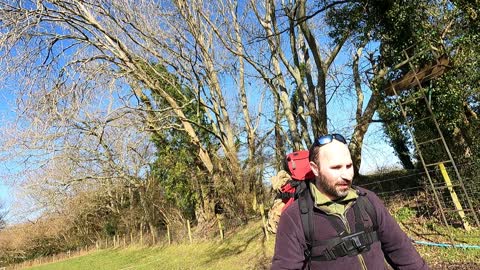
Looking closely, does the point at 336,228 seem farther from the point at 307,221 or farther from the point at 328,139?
the point at 328,139

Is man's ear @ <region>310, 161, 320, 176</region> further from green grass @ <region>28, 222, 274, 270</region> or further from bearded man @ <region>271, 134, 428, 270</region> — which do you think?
green grass @ <region>28, 222, 274, 270</region>

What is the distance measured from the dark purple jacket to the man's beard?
108 mm

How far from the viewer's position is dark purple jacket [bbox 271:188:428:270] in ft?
5.86

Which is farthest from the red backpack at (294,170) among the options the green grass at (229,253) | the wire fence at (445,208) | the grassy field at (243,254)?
the green grass at (229,253)

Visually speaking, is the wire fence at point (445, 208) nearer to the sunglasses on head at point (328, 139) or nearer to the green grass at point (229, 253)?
the green grass at point (229, 253)

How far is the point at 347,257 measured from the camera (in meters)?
1.79

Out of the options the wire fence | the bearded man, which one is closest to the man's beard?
the bearded man

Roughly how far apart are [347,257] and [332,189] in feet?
1.09

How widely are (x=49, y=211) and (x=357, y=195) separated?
35.4m

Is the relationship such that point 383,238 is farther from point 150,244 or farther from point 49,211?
point 49,211

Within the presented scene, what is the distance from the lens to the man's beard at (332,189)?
1.77 meters

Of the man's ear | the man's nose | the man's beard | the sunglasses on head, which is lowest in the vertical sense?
the man's beard

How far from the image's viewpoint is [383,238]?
6.18 ft

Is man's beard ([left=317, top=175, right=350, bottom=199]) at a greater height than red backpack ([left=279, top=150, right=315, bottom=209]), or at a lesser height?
lesser
